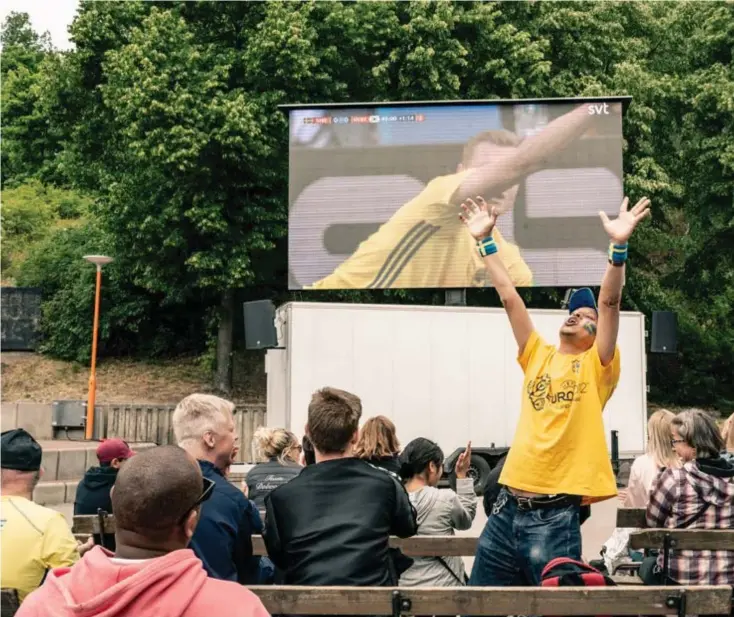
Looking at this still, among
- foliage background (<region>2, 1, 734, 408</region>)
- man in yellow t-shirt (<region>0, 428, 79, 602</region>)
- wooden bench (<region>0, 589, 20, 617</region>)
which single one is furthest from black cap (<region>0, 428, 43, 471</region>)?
foliage background (<region>2, 1, 734, 408</region>)

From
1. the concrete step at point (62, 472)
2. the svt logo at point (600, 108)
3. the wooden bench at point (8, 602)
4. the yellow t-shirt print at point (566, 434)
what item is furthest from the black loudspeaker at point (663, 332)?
the wooden bench at point (8, 602)

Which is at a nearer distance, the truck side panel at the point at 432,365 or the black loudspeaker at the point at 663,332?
the truck side panel at the point at 432,365

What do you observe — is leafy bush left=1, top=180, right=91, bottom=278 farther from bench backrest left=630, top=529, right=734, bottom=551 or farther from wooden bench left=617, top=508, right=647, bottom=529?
bench backrest left=630, top=529, right=734, bottom=551

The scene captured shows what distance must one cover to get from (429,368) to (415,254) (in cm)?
311

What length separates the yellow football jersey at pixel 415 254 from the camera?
22.7 metres

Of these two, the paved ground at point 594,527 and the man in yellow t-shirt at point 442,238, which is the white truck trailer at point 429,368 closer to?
the paved ground at point 594,527

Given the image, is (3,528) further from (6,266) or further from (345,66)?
(6,266)

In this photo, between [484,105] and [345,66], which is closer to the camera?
[484,105]

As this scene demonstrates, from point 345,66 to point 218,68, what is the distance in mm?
3562

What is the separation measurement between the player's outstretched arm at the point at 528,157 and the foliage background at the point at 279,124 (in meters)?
6.43

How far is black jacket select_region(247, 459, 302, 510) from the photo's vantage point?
690 cm

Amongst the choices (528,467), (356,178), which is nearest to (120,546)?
(528,467)

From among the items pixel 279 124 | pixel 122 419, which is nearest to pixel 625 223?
pixel 122 419

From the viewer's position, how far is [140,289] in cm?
3472
